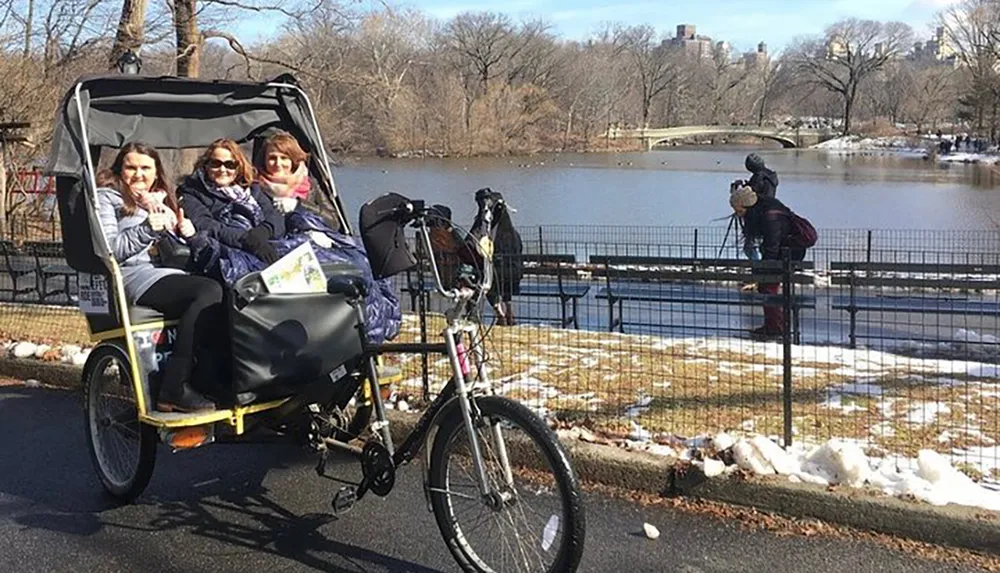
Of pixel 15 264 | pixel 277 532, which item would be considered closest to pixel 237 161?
pixel 277 532

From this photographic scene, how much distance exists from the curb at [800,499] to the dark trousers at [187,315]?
1.92m

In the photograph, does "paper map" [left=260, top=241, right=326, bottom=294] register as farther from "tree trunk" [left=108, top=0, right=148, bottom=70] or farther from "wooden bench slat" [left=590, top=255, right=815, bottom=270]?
"tree trunk" [left=108, top=0, right=148, bottom=70]

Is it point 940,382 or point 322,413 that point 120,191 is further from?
point 940,382

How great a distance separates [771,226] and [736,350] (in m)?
3.15

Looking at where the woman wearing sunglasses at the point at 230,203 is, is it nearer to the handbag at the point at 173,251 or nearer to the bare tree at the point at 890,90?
the handbag at the point at 173,251

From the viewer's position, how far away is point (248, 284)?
4184mm

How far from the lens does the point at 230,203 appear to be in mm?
4969

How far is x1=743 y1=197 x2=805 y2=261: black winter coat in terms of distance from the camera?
10594 millimetres

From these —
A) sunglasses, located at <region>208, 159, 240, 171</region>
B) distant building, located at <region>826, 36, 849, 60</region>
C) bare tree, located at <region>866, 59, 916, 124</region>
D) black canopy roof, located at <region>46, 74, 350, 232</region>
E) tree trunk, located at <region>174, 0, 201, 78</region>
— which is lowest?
sunglasses, located at <region>208, 159, 240, 171</region>

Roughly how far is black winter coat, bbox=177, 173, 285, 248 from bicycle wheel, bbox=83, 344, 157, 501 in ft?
2.45

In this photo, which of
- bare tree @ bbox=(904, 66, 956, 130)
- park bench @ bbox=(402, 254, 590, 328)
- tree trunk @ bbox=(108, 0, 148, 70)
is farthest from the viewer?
bare tree @ bbox=(904, 66, 956, 130)

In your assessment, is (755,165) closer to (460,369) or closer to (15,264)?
(460,369)

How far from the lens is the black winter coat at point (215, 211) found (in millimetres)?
4771

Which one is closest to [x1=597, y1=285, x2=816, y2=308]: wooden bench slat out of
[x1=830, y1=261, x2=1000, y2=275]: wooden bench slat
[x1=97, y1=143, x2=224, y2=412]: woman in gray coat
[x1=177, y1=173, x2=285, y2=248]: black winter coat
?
[x1=830, y1=261, x2=1000, y2=275]: wooden bench slat
